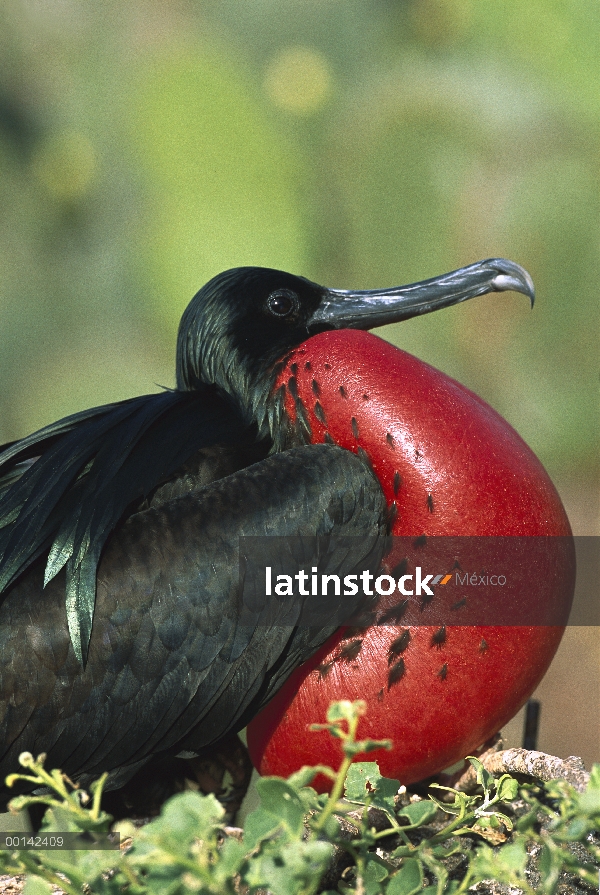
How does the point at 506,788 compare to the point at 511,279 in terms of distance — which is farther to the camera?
the point at 511,279

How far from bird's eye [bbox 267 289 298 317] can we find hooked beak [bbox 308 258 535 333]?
0.10 feet

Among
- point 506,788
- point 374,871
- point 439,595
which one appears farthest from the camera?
point 439,595

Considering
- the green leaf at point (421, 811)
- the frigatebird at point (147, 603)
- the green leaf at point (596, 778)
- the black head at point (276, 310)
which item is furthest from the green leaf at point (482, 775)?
the black head at point (276, 310)

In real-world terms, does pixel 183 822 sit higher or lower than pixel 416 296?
lower

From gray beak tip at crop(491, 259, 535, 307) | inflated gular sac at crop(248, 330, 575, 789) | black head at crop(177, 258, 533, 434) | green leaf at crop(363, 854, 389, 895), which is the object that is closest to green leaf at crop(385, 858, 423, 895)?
green leaf at crop(363, 854, 389, 895)

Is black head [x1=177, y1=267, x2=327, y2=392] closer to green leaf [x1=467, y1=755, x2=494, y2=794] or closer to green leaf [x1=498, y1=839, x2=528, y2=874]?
green leaf [x1=467, y1=755, x2=494, y2=794]

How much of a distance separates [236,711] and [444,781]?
322 mm

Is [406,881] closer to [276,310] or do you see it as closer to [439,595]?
[439,595]

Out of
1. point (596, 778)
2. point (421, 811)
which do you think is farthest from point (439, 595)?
point (596, 778)

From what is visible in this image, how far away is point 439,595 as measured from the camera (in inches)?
39.8

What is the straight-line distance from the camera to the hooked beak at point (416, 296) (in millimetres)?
1290

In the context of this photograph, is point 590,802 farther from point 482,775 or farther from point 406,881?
point 482,775

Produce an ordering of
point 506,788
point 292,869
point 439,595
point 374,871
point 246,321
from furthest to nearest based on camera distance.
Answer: point 246,321 < point 439,595 < point 506,788 < point 374,871 < point 292,869

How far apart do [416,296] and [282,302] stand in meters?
0.17
